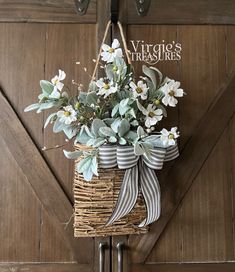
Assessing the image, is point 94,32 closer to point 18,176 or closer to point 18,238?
point 18,176

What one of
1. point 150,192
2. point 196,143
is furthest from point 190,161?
point 150,192

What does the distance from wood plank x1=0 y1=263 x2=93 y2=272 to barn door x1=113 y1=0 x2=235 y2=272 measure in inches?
4.5

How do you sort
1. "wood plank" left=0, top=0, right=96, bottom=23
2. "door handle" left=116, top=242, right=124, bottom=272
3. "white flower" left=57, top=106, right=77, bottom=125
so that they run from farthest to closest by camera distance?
"wood plank" left=0, top=0, right=96, bottom=23 → "door handle" left=116, top=242, right=124, bottom=272 → "white flower" left=57, top=106, right=77, bottom=125

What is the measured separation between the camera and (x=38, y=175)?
129 cm

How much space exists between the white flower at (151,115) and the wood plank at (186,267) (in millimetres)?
478

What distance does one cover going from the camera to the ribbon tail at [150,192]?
1153 mm

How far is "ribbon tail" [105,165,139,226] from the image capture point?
1.12m

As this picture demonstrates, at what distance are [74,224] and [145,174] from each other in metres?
0.27

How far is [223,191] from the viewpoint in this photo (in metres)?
1.31

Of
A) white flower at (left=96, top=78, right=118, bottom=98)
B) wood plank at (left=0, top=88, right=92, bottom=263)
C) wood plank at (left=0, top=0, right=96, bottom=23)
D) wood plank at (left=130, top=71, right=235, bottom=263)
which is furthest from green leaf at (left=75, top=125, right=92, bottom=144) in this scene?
wood plank at (left=0, top=0, right=96, bottom=23)

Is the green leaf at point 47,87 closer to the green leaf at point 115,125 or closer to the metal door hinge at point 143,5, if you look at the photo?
the green leaf at point 115,125


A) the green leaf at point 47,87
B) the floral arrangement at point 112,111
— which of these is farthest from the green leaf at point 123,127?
the green leaf at point 47,87

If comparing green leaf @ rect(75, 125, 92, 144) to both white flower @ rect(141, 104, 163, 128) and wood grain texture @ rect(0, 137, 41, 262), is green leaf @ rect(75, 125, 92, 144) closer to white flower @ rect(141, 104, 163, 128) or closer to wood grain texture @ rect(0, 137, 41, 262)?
white flower @ rect(141, 104, 163, 128)

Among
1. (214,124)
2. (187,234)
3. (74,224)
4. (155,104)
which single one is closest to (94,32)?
(155,104)
